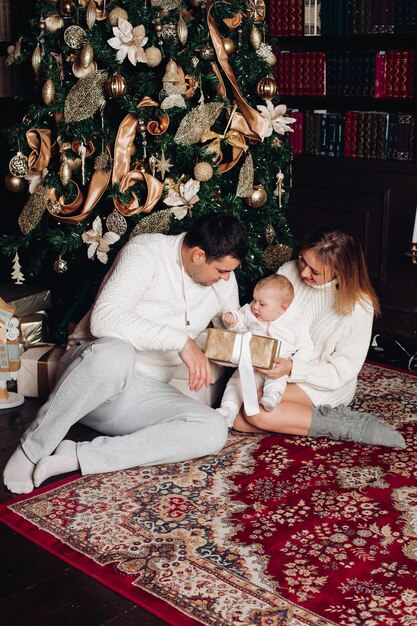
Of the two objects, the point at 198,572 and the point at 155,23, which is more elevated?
the point at 155,23

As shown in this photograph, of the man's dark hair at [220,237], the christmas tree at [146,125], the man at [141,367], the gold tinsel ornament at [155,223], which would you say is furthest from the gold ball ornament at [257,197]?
the man's dark hair at [220,237]

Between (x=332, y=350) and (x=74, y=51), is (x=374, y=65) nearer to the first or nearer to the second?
(x=74, y=51)

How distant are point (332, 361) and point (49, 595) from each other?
4.70 feet

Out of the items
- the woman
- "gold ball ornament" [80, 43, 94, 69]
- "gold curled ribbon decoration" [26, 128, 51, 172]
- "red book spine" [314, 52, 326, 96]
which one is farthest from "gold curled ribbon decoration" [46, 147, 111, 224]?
"red book spine" [314, 52, 326, 96]

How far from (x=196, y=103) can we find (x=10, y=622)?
2347 millimetres

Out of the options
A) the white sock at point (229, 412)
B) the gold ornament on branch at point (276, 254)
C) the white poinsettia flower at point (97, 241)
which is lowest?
the white sock at point (229, 412)

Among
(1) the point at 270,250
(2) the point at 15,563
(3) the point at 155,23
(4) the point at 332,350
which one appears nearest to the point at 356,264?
(4) the point at 332,350

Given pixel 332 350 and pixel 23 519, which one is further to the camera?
pixel 332 350

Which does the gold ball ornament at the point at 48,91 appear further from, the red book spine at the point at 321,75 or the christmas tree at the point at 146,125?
the red book spine at the point at 321,75

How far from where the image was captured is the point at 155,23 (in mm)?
3553

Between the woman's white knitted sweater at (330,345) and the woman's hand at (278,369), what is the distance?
0.03 metres

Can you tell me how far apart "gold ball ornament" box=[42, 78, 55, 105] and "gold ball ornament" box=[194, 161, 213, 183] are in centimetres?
68

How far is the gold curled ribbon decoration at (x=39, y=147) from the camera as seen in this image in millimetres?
3824

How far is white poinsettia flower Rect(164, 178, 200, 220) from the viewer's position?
3652mm
